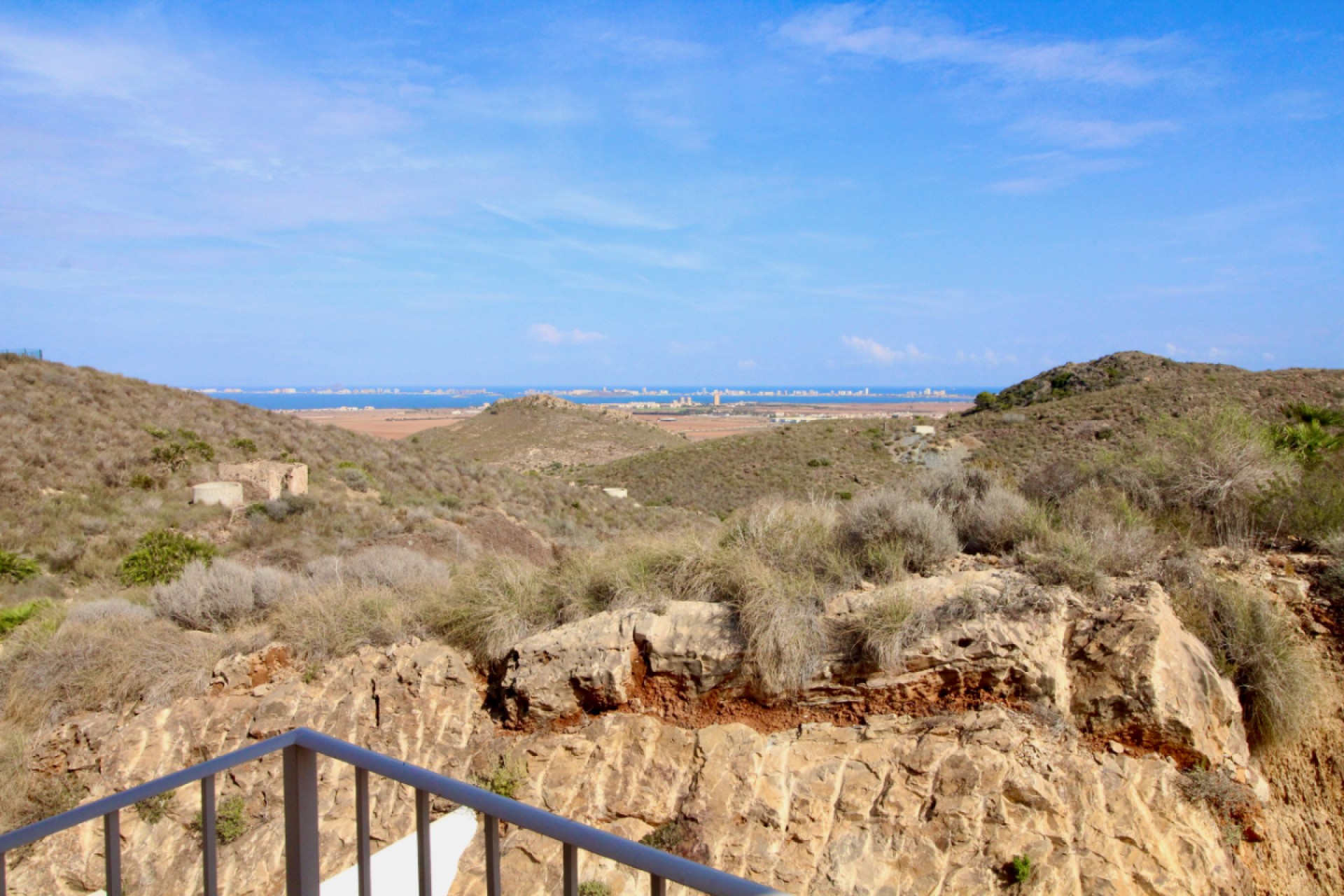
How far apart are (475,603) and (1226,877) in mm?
6224

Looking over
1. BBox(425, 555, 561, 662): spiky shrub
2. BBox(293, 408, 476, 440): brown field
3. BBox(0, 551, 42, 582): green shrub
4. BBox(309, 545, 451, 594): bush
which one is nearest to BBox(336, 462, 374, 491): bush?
BBox(0, 551, 42, 582): green shrub

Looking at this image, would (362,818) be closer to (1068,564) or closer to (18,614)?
(1068,564)

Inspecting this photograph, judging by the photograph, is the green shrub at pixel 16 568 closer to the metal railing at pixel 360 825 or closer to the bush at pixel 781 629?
the bush at pixel 781 629

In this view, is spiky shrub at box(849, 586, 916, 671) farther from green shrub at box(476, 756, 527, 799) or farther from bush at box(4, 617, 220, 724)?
bush at box(4, 617, 220, 724)

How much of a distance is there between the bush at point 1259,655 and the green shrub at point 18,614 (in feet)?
42.9

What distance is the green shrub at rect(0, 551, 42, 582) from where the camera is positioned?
1300 cm

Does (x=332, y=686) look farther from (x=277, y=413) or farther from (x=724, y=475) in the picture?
(x=724, y=475)

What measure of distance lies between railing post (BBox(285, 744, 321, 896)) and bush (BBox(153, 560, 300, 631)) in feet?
24.2

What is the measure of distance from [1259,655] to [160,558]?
50.2 feet

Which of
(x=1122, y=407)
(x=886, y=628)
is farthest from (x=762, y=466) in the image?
(x=886, y=628)

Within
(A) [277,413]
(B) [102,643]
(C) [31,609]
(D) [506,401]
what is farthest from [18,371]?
(D) [506,401]

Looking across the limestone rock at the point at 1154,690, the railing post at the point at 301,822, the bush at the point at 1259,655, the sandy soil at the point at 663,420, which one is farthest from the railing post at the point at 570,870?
the sandy soil at the point at 663,420

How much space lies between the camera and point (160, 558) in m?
13.3

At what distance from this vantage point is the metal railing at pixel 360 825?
144 cm
